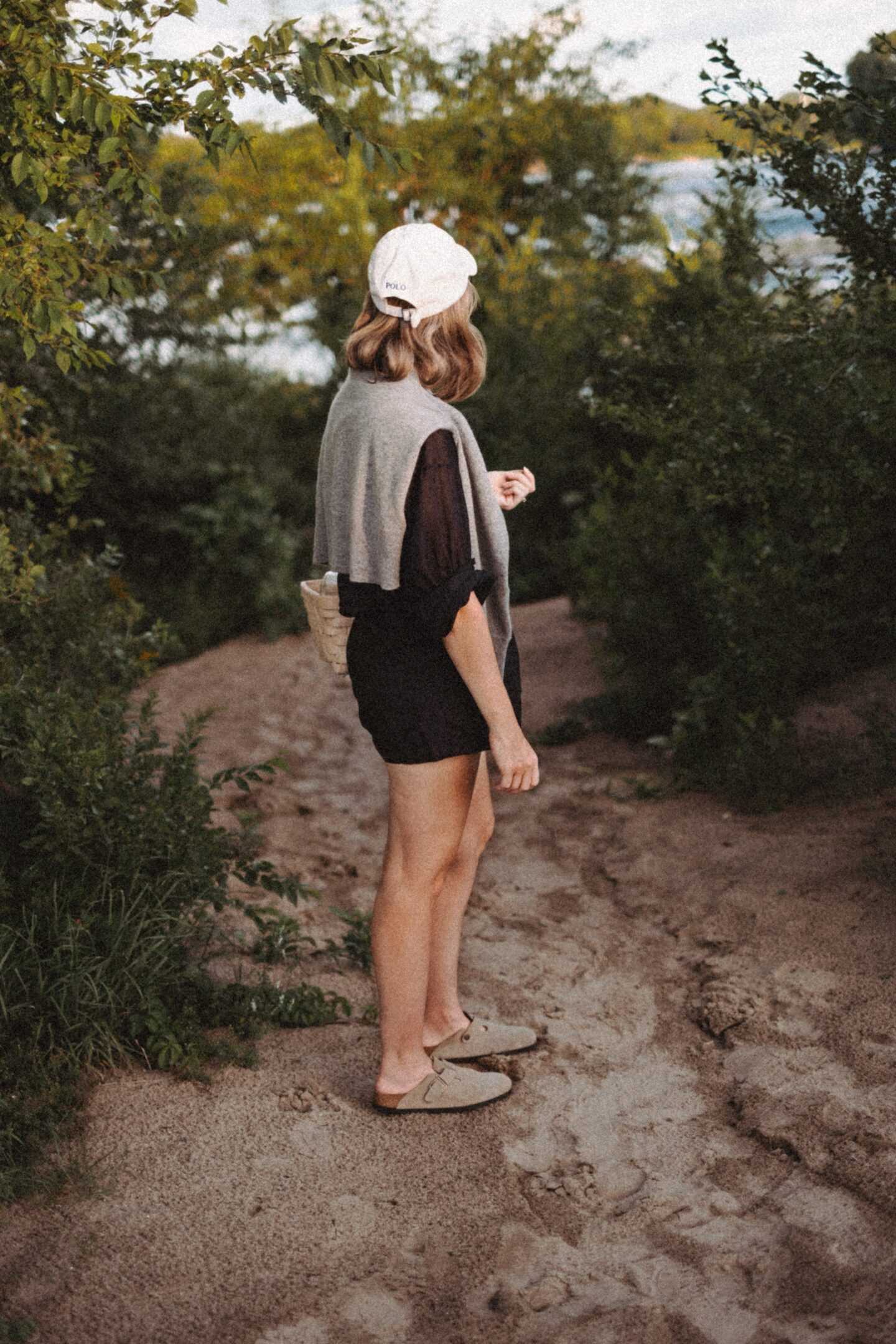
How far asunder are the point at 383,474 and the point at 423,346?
0.98ft

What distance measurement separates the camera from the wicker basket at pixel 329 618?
2637 millimetres

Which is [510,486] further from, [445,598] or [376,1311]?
[376,1311]

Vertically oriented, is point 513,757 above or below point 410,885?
above

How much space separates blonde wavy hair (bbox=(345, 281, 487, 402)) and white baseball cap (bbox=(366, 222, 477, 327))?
19 mm

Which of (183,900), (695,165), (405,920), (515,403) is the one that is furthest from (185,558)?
(695,165)

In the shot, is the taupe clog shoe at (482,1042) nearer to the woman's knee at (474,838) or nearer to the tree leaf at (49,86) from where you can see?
the woman's knee at (474,838)

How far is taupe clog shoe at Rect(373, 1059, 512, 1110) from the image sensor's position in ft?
9.39

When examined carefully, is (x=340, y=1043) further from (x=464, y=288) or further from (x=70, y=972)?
(x=464, y=288)

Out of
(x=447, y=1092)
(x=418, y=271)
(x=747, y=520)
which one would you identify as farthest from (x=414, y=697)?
(x=747, y=520)

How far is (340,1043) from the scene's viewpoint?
3264 millimetres

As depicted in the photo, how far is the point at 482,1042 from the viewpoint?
3.13m

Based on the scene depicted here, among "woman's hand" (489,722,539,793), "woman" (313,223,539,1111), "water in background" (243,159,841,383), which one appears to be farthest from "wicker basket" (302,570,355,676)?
"water in background" (243,159,841,383)

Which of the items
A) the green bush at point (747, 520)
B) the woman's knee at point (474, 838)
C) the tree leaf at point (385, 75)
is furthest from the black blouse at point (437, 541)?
the green bush at point (747, 520)

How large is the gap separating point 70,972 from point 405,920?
0.95 meters
